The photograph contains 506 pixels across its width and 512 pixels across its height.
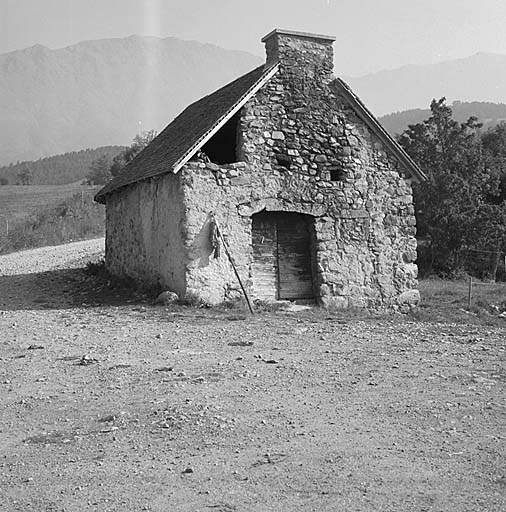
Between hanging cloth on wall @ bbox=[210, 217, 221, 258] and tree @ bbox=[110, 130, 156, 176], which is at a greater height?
tree @ bbox=[110, 130, 156, 176]

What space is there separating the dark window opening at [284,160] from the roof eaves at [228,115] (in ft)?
4.73

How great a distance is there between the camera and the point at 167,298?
14.9m

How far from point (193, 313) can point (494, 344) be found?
5.78m

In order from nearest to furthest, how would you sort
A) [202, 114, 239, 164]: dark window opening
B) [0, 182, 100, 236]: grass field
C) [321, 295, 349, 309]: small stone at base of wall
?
[321, 295, 349, 309]: small stone at base of wall, [202, 114, 239, 164]: dark window opening, [0, 182, 100, 236]: grass field

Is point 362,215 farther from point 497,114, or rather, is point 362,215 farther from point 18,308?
point 497,114

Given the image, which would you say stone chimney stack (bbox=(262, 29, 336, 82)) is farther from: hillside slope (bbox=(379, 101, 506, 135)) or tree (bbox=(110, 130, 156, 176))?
hillside slope (bbox=(379, 101, 506, 135))

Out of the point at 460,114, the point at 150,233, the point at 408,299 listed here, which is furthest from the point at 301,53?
the point at 460,114

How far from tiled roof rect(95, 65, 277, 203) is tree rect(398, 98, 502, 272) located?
1757 centimetres

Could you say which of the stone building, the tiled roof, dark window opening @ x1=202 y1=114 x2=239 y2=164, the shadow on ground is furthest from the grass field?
the stone building

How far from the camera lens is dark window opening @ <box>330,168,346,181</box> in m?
16.3

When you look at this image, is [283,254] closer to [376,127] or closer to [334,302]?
[334,302]

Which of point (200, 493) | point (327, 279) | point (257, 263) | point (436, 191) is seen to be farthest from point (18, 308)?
point (436, 191)

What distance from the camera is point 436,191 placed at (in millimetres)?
34844

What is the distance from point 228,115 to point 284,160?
1687 mm
